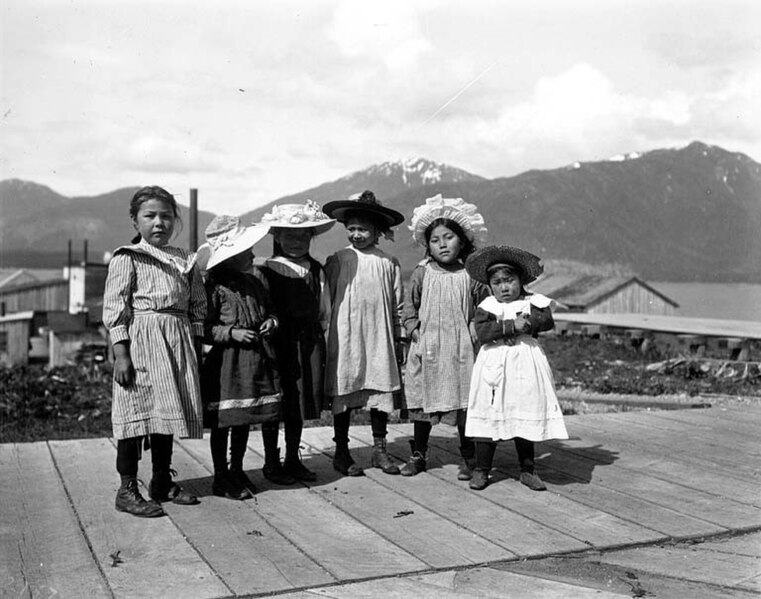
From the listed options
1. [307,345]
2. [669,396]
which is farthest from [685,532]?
[669,396]

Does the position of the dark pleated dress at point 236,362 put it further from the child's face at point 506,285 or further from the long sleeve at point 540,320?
the long sleeve at point 540,320

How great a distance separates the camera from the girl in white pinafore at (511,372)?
15.7 feet

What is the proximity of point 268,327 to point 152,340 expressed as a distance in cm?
61

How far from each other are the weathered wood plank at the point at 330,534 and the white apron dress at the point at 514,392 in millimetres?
835

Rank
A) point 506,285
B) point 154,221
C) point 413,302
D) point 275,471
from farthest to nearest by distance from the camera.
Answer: point 413,302 → point 275,471 → point 506,285 → point 154,221

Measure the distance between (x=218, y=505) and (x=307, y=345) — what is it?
103 cm

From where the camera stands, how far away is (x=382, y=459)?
17.3ft

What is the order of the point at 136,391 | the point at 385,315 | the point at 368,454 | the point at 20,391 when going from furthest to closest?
1. the point at 20,391
2. the point at 368,454
3. the point at 385,315
4. the point at 136,391

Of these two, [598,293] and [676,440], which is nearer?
[676,440]

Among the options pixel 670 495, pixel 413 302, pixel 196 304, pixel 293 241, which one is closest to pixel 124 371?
pixel 196 304

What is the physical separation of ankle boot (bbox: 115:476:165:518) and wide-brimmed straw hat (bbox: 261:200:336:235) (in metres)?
1.57

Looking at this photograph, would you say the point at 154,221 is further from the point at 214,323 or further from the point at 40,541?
the point at 40,541

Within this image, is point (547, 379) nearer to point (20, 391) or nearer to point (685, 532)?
point (685, 532)

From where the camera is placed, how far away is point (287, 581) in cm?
334
